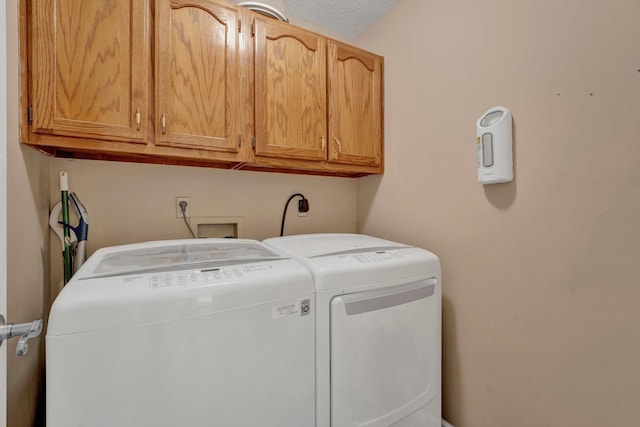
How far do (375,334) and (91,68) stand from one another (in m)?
1.36

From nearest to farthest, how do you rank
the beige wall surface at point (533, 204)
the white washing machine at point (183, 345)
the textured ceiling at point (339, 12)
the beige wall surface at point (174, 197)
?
the white washing machine at point (183, 345) < the beige wall surface at point (533, 204) < the beige wall surface at point (174, 197) < the textured ceiling at point (339, 12)

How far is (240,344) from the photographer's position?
31.0 inches

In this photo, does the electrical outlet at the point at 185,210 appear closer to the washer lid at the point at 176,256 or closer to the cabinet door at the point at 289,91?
the washer lid at the point at 176,256

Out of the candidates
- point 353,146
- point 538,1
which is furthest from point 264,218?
point 538,1

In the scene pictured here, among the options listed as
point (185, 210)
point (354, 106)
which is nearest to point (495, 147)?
point (354, 106)

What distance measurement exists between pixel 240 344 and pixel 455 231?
1.05 meters

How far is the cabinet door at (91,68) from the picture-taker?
0.93m

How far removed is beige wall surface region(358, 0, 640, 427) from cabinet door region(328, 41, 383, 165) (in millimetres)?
181

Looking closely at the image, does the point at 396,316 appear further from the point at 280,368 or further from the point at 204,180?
the point at 204,180

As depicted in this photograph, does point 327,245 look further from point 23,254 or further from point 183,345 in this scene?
point 23,254

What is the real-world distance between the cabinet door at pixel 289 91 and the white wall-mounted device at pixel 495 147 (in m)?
0.73

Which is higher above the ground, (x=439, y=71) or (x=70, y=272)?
(x=439, y=71)

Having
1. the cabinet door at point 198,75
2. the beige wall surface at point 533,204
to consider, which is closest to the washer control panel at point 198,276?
the cabinet door at point 198,75

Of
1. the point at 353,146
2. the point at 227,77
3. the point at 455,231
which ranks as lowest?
the point at 455,231
